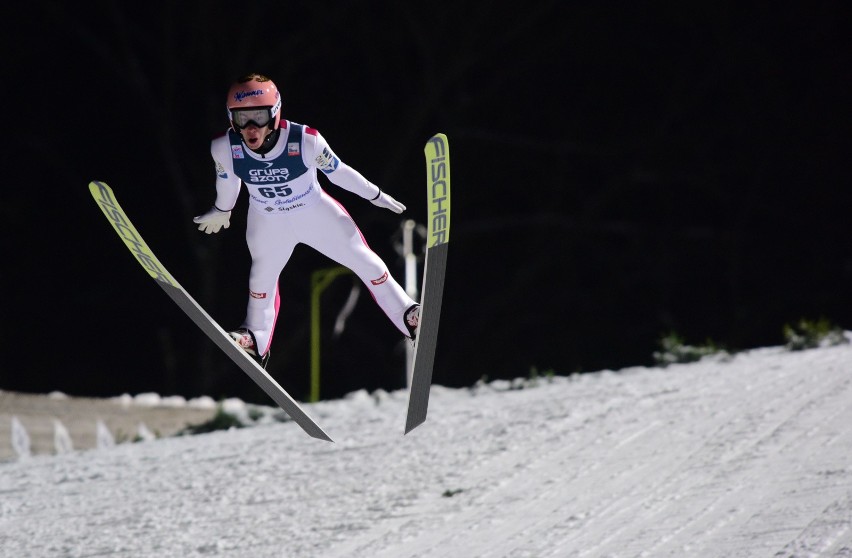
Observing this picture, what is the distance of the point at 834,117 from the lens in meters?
20.1

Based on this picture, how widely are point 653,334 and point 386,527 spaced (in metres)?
12.2

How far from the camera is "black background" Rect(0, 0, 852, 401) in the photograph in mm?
16062

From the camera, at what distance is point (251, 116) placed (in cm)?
455

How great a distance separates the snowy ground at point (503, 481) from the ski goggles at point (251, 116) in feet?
12.5

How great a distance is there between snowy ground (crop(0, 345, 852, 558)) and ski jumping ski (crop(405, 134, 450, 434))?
2.54m


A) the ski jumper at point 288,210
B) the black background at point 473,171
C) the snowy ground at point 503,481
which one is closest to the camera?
the ski jumper at point 288,210

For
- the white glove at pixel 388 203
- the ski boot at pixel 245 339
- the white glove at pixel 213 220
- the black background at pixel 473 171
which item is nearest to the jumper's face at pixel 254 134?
the white glove at pixel 213 220

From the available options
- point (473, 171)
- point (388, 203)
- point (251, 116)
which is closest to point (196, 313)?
point (388, 203)

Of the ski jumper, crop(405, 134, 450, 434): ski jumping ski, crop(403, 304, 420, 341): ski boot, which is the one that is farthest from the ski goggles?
crop(403, 304, 420, 341): ski boot

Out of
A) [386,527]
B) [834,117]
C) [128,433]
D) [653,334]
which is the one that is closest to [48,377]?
[128,433]

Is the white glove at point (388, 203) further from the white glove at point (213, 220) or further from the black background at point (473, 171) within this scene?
the black background at point (473, 171)

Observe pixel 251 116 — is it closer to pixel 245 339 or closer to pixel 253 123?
pixel 253 123

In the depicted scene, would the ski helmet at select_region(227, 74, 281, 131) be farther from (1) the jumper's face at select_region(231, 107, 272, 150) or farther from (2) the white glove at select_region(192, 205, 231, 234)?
(2) the white glove at select_region(192, 205, 231, 234)

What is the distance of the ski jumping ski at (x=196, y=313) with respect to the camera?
515 centimetres
